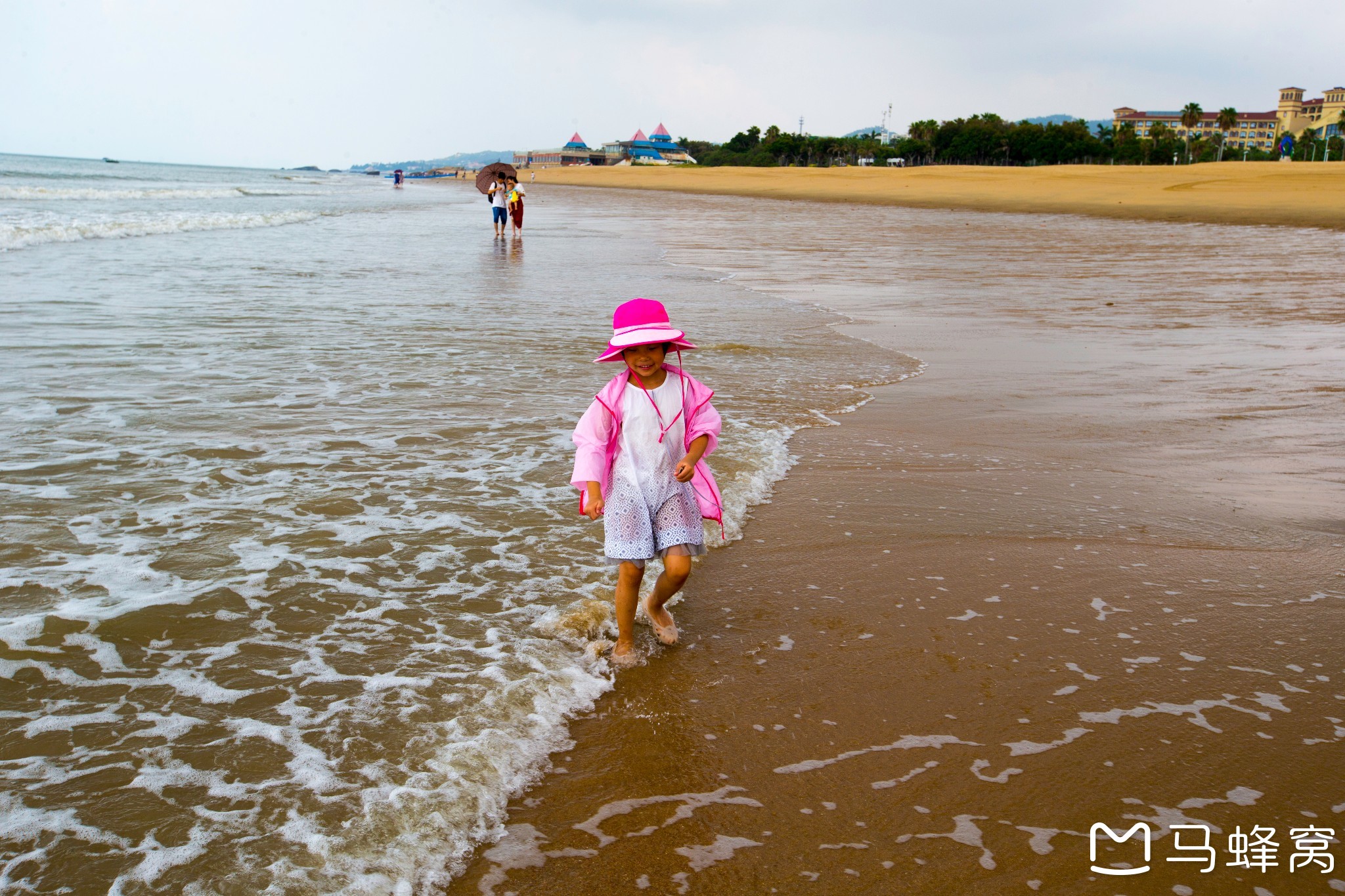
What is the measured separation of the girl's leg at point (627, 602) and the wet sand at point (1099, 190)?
28.4 meters

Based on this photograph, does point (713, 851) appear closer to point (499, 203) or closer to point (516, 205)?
point (516, 205)

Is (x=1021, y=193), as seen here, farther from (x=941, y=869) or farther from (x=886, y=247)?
(x=941, y=869)

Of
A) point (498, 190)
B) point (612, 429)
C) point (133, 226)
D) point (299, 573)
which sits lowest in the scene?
point (299, 573)

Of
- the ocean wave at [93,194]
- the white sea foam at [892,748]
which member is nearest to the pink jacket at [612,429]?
the white sea foam at [892,748]

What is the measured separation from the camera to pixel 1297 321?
34.3 ft

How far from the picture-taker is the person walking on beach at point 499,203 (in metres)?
23.6

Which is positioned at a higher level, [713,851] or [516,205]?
[516,205]

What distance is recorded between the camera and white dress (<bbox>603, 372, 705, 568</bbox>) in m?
3.32

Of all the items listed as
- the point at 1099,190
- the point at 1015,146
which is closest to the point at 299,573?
the point at 1099,190

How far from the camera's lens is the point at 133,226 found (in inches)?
847

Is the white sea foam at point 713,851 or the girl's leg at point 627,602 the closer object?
the white sea foam at point 713,851

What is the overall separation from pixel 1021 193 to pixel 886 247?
904 inches

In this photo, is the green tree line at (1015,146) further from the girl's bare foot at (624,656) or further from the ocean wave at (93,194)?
the girl's bare foot at (624,656)

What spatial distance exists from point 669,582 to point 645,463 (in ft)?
1.48
